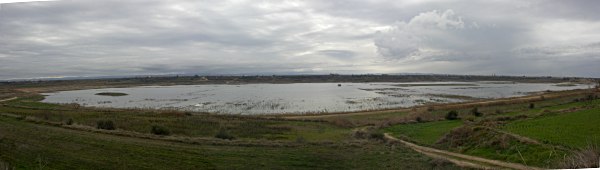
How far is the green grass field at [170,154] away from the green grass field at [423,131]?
202 cm

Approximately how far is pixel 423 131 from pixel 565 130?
15.3 feet

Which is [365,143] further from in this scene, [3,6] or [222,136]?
[3,6]

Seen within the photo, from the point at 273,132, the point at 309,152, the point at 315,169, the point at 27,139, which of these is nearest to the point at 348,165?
the point at 315,169

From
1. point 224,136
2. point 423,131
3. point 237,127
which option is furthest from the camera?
point 237,127

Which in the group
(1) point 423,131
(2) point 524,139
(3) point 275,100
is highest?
(2) point 524,139

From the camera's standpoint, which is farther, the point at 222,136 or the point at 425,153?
the point at 222,136

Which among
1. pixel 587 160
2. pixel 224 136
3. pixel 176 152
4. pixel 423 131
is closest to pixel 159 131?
pixel 224 136

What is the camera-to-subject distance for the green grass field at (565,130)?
8.91 meters

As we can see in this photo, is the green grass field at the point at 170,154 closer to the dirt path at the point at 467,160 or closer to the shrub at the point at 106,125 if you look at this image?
the dirt path at the point at 467,160

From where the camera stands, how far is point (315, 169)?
28.2ft

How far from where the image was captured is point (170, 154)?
9.22m

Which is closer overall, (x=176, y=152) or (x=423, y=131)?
(x=176, y=152)

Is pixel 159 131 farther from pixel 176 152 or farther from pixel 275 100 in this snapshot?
→ pixel 275 100

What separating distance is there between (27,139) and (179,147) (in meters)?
3.28
